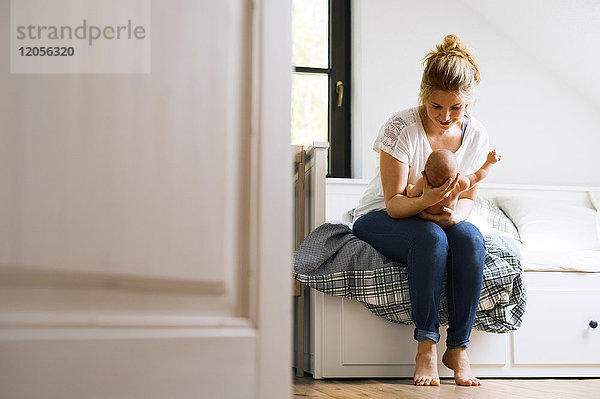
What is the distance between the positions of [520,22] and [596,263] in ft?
4.08

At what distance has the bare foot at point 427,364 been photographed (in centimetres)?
173

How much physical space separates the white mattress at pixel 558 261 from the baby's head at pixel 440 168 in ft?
1.63

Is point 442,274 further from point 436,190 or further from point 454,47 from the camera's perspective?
point 454,47

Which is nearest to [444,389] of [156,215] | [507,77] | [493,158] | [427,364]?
[427,364]

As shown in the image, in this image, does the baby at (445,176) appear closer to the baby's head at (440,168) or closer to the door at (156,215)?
the baby's head at (440,168)

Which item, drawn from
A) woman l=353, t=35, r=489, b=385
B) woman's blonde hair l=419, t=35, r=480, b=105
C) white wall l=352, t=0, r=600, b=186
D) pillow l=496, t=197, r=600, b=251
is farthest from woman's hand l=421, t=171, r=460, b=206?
white wall l=352, t=0, r=600, b=186

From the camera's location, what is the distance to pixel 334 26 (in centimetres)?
304

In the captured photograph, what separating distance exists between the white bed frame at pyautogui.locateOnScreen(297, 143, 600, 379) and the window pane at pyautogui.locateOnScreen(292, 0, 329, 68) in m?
0.98

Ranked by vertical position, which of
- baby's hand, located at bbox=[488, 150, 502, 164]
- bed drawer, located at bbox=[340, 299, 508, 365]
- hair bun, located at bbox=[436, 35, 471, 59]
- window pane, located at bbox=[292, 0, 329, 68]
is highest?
window pane, located at bbox=[292, 0, 329, 68]

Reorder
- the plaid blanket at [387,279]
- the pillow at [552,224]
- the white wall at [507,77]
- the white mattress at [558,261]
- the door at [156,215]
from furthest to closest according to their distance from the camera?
the white wall at [507,77], the pillow at [552,224], the white mattress at [558,261], the plaid blanket at [387,279], the door at [156,215]

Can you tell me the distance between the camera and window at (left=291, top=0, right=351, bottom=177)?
2984 millimetres

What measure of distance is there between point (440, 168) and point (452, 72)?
294 millimetres

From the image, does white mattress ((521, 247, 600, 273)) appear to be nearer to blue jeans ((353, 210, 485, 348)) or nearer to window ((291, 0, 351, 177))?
blue jeans ((353, 210, 485, 348))

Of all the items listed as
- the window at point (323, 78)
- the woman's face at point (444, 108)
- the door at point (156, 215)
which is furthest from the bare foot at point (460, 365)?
the window at point (323, 78)
